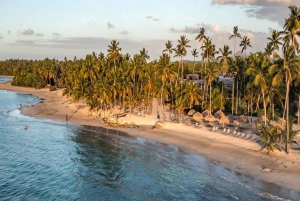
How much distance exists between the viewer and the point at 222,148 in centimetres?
5212

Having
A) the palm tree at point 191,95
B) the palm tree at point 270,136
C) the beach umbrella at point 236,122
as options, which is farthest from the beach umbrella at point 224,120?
the palm tree at point 270,136

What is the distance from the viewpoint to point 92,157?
5059 cm

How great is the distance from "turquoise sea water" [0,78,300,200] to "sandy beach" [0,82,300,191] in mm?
2002

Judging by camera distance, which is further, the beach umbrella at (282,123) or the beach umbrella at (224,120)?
the beach umbrella at (224,120)

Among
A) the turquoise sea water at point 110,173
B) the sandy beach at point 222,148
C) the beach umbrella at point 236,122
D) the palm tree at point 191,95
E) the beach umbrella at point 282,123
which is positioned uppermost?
the palm tree at point 191,95

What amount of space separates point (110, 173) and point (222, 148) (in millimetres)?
19589

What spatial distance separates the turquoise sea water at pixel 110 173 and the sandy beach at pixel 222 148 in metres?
2.00

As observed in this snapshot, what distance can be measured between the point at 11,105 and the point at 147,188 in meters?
82.7

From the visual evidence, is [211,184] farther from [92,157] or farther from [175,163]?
[92,157]

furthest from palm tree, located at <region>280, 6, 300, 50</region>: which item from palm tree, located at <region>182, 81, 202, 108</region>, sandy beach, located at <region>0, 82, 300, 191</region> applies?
palm tree, located at <region>182, 81, 202, 108</region>

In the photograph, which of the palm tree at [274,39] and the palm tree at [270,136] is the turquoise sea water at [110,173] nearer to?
the palm tree at [270,136]

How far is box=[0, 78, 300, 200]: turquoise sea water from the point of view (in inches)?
1446

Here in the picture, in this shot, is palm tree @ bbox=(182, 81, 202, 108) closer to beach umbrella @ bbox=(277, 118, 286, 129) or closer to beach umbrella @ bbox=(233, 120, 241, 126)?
beach umbrella @ bbox=(233, 120, 241, 126)

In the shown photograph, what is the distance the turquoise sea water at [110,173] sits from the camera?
36719mm
